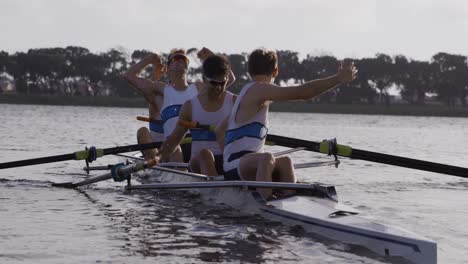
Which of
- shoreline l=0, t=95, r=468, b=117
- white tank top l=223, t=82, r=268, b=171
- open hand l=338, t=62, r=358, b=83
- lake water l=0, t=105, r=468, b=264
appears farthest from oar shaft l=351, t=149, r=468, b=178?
shoreline l=0, t=95, r=468, b=117

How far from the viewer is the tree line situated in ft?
417

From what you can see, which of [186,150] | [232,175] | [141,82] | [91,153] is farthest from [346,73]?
[141,82]

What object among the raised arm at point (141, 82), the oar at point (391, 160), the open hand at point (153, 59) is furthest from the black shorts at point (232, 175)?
the raised arm at point (141, 82)

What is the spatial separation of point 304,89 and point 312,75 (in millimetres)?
126916

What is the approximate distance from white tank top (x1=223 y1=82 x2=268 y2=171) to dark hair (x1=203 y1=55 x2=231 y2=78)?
92cm

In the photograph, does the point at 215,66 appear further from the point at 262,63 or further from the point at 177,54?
the point at 177,54

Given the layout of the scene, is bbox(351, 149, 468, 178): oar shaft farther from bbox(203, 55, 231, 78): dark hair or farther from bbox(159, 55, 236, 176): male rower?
bbox(203, 55, 231, 78): dark hair

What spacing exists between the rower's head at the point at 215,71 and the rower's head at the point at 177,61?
108 inches

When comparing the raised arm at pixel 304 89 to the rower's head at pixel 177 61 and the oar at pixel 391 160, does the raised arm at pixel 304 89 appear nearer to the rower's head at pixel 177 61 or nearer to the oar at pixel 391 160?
the oar at pixel 391 160

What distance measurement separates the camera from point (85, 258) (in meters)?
7.96

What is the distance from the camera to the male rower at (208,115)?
407 inches

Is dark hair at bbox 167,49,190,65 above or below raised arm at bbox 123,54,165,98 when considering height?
above

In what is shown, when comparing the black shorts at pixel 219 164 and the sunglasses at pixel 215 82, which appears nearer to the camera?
the sunglasses at pixel 215 82

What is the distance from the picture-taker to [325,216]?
28.6 feet
